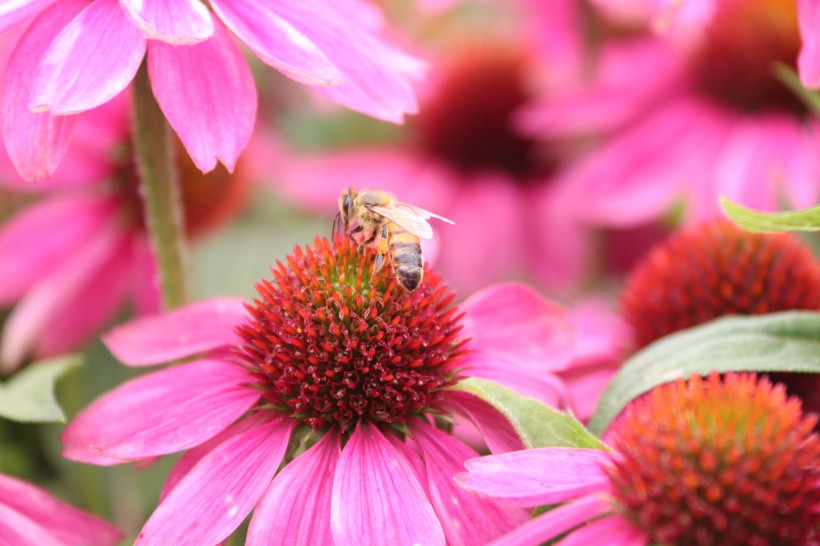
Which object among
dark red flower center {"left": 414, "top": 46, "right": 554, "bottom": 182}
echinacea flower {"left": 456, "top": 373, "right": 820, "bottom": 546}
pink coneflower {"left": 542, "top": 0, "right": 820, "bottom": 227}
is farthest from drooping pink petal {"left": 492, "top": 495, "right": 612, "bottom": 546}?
dark red flower center {"left": 414, "top": 46, "right": 554, "bottom": 182}

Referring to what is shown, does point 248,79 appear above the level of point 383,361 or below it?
above

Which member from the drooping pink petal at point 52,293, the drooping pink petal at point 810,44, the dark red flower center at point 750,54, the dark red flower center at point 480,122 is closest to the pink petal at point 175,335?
the drooping pink petal at point 52,293

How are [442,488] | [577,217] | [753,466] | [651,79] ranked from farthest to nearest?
1. [651,79]
2. [577,217]
3. [442,488]
4. [753,466]

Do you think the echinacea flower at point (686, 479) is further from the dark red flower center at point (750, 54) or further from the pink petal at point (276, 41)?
the dark red flower center at point (750, 54)

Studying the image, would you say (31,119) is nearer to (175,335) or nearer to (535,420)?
(175,335)

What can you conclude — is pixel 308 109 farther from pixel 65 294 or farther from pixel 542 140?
pixel 65 294

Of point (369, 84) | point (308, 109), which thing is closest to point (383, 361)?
point (369, 84)

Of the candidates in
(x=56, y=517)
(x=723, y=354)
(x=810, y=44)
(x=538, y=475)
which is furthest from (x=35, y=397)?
(x=810, y=44)
